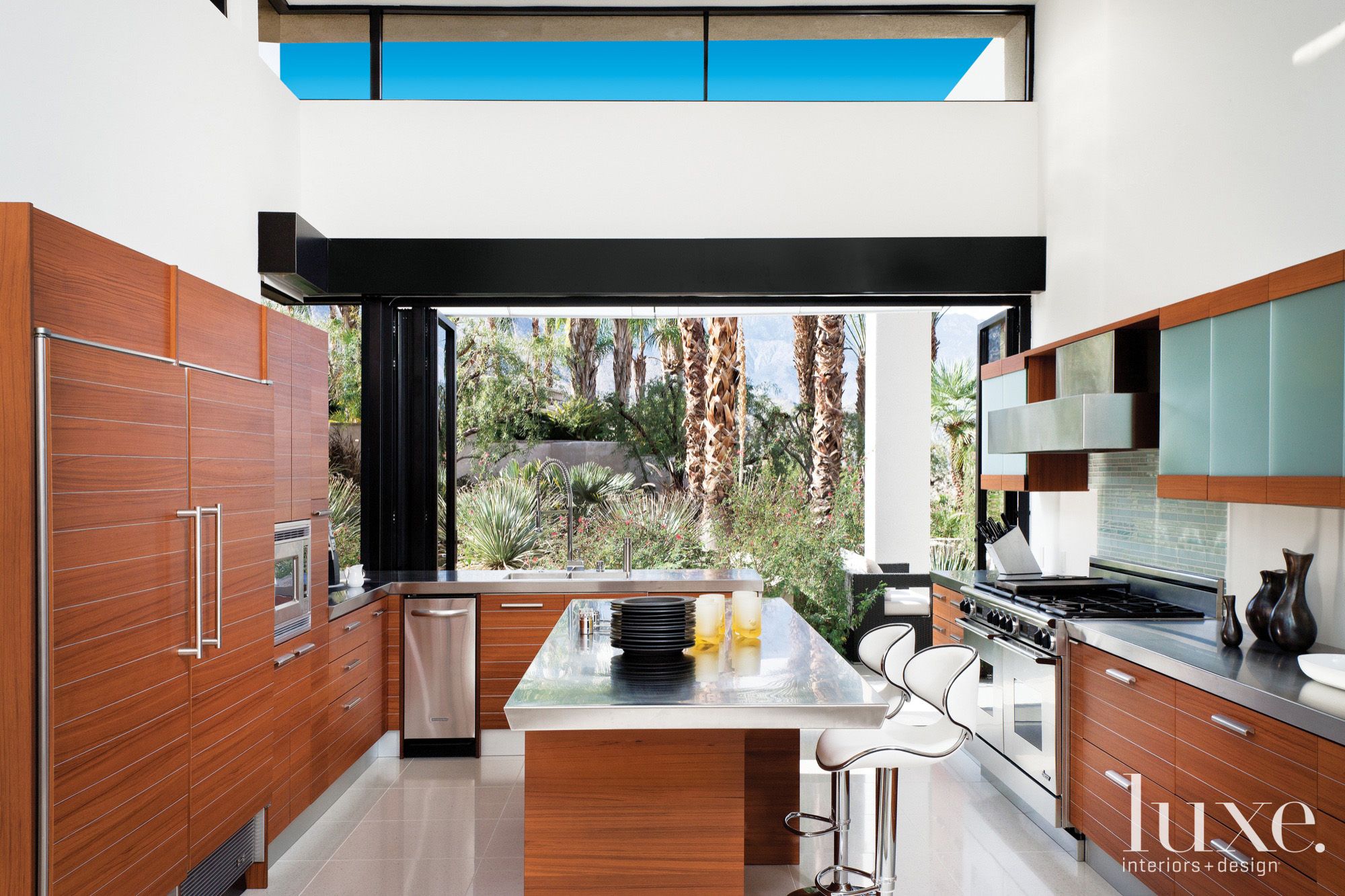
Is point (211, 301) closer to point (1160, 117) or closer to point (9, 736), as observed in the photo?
point (9, 736)

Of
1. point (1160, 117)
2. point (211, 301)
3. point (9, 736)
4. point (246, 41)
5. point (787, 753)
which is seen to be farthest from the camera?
point (246, 41)

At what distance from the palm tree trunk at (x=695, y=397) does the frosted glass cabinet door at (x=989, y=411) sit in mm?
5082

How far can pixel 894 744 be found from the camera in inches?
112

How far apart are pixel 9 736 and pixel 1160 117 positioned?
4788mm

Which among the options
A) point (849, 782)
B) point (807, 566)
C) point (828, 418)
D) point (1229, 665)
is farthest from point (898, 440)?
point (1229, 665)

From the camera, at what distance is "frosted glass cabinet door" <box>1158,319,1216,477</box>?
3242 mm

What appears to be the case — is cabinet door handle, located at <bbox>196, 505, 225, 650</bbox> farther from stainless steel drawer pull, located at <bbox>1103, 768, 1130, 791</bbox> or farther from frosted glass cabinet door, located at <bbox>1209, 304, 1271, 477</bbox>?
frosted glass cabinet door, located at <bbox>1209, 304, 1271, 477</bbox>

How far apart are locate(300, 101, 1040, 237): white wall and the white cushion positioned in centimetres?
296

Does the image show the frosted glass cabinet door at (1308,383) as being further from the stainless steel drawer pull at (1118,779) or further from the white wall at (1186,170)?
the stainless steel drawer pull at (1118,779)

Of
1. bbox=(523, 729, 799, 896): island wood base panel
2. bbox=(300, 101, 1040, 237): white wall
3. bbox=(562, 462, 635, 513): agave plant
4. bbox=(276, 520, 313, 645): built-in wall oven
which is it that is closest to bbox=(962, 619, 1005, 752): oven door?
bbox=(523, 729, 799, 896): island wood base panel

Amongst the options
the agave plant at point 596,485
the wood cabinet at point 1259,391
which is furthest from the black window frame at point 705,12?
the agave plant at point 596,485

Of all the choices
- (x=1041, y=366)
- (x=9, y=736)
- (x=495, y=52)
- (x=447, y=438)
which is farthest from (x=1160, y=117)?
(x=9, y=736)

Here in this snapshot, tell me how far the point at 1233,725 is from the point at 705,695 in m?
1.60

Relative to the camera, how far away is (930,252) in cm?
545
